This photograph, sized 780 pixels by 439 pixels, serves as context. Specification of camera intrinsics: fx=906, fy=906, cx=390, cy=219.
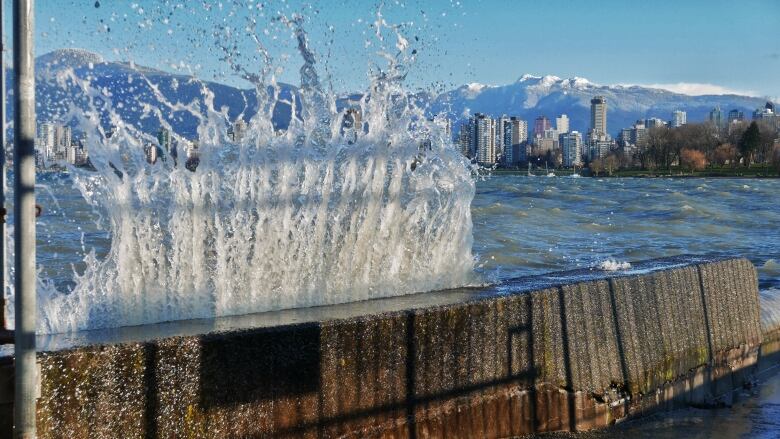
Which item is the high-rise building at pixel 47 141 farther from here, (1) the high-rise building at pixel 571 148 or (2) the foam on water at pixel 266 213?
(1) the high-rise building at pixel 571 148

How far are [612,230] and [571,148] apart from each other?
500ft

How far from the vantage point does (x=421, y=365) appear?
552 cm

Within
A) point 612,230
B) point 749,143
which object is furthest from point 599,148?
point 612,230

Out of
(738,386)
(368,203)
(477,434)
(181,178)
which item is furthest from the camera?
(738,386)

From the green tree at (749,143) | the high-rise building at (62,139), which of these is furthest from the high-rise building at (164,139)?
the green tree at (749,143)

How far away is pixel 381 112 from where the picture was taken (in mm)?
7461

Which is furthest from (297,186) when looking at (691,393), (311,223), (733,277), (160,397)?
(733,277)

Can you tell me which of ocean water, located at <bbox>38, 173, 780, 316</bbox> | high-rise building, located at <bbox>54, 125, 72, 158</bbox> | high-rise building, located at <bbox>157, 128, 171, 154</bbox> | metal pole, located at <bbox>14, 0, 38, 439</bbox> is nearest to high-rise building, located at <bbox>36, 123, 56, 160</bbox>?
high-rise building, located at <bbox>54, 125, 72, 158</bbox>

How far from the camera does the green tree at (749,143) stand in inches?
4294

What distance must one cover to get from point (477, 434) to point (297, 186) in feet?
7.54

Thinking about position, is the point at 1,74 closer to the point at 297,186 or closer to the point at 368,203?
the point at 297,186

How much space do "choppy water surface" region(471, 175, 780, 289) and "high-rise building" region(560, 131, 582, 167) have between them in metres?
106

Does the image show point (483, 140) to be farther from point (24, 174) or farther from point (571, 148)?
point (571, 148)

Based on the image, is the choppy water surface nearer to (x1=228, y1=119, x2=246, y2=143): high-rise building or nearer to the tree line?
(x1=228, y1=119, x2=246, y2=143): high-rise building
